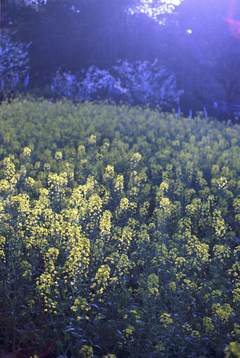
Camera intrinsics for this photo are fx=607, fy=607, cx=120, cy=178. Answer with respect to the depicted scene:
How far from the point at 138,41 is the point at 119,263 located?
10522 millimetres

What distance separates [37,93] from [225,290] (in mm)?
9517

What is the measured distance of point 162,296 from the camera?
357 cm

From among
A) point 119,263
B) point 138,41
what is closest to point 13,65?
point 138,41

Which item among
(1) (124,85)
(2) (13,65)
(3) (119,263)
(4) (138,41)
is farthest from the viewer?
(2) (13,65)

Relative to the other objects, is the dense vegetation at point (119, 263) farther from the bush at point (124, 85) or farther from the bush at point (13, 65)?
the bush at point (13, 65)

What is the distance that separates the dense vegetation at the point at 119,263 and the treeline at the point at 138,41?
22.4 feet

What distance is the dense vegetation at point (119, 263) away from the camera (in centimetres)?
331

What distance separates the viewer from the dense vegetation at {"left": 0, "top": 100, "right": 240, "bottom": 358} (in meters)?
3.31

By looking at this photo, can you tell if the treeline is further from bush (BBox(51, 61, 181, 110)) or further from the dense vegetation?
the dense vegetation

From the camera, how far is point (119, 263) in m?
3.67

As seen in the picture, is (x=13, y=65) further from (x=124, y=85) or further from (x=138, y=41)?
(x=138, y=41)

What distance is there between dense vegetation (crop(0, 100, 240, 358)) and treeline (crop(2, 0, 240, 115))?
6822 mm

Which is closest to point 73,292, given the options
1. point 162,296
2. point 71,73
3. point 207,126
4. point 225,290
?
point 162,296

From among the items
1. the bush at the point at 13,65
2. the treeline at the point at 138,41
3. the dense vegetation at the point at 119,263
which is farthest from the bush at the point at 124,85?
the dense vegetation at the point at 119,263
